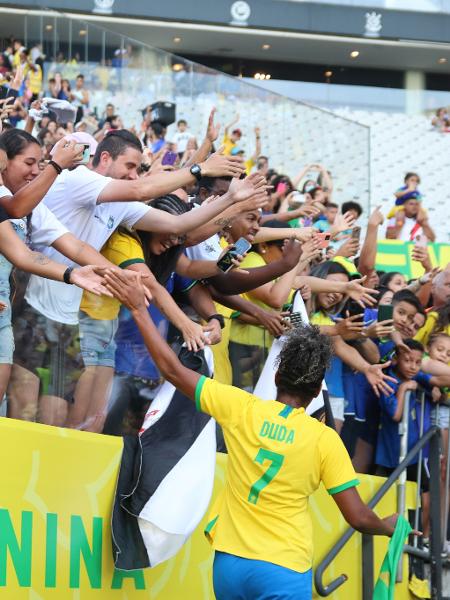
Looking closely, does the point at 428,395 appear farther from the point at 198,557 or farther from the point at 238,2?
the point at 238,2

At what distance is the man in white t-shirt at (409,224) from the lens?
581 inches

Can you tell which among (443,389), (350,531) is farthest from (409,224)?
(350,531)

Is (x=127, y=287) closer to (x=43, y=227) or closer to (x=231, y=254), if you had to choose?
(x=43, y=227)

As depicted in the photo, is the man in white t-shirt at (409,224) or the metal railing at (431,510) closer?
the metal railing at (431,510)

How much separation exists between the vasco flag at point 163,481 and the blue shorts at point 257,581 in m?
0.92

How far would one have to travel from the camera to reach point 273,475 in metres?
4.62

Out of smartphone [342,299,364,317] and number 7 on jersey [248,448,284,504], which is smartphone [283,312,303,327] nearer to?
smartphone [342,299,364,317]

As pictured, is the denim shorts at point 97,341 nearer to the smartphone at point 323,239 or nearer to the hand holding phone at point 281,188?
the smartphone at point 323,239

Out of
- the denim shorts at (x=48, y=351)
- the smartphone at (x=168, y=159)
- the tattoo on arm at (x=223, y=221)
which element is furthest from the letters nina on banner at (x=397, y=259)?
the denim shorts at (x=48, y=351)

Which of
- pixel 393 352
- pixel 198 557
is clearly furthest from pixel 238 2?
pixel 198 557

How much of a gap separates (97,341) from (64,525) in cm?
93

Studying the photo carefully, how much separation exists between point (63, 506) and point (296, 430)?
1412 mm

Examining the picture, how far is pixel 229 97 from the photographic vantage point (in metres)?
16.9

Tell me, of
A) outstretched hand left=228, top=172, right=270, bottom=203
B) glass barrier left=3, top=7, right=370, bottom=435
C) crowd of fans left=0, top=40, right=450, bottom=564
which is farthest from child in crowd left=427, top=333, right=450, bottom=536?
glass barrier left=3, top=7, right=370, bottom=435
